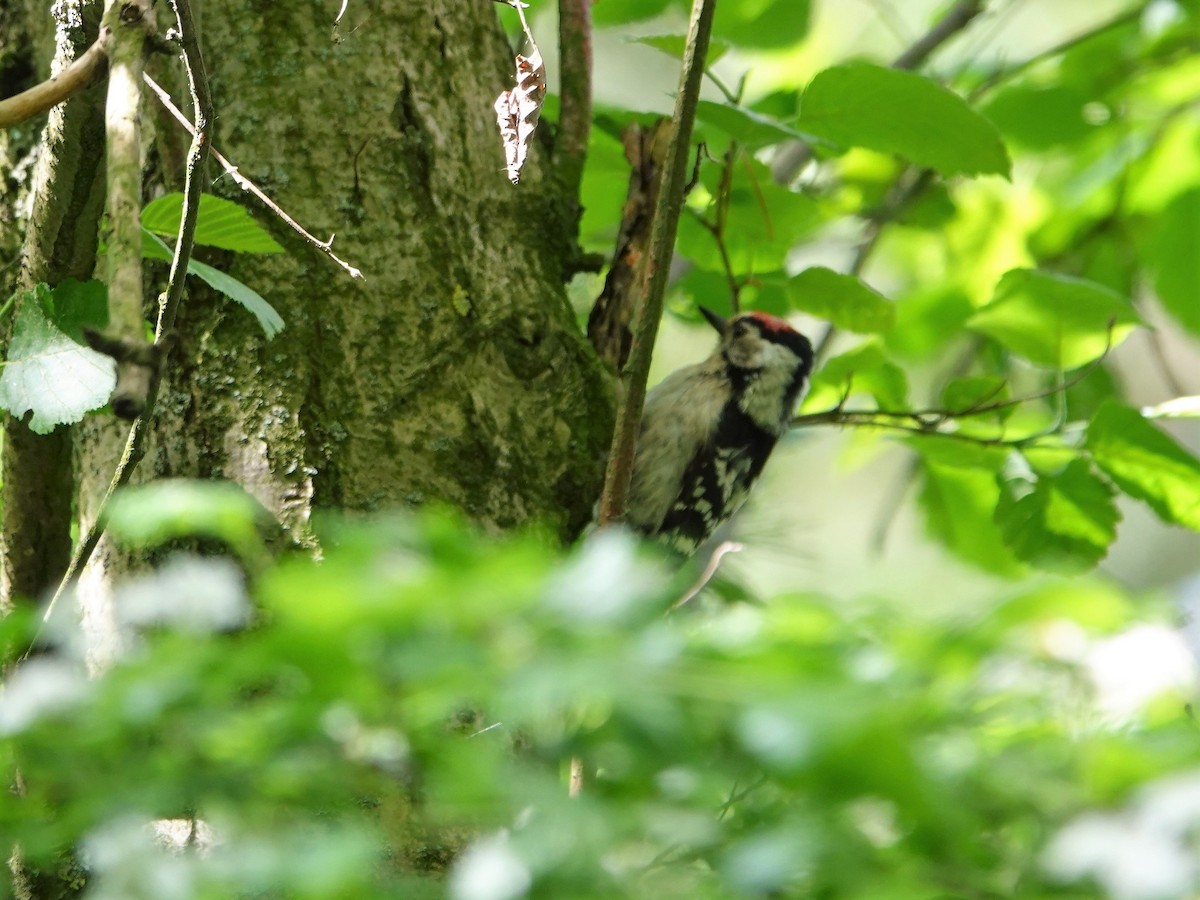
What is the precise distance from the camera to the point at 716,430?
3.42 metres

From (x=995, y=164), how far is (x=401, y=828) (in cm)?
149

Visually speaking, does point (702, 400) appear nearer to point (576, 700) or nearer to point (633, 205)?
point (633, 205)

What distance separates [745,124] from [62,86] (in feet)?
3.73

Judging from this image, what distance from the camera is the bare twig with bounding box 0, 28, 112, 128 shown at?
129cm

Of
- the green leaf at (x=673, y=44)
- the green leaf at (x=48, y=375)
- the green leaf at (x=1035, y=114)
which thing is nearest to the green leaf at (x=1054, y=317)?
the green leaf at (x=673, y=44)

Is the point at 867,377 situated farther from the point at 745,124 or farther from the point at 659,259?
the point at 659,259

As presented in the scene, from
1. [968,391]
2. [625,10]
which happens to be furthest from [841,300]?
[625,10]

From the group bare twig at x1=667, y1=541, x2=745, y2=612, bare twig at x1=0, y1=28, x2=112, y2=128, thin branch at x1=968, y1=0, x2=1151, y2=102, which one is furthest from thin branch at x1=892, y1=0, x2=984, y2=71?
bare twig at x1=0, y1=28, x2=112, y2=128

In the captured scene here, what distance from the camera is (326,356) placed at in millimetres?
1835

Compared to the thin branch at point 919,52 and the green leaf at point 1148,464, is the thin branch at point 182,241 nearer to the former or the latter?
the green leaf at point 1148,464

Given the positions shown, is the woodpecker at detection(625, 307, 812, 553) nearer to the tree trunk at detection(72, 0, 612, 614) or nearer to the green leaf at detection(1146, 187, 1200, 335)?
the green leaf at detection(1146, 187, 1200, 335)

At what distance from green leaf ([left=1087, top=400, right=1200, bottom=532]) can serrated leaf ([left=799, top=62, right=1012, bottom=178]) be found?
52cm

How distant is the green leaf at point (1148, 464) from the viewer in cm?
224

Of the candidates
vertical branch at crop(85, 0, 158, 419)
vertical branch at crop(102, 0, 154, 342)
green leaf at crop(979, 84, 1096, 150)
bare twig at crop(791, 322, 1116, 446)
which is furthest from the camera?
green leaf at crop(979, 84, 1096, 150)
